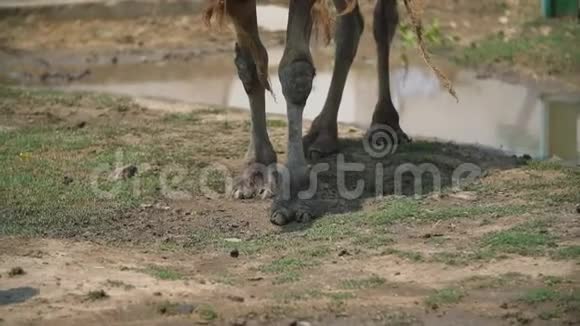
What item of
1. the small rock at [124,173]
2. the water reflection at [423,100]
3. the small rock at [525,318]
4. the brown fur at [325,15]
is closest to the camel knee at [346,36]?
the brown fur at [325,15]

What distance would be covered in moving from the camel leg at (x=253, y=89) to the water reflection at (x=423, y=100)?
2.17 m

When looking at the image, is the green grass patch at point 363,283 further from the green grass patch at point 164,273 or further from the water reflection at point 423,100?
the water reflection at point 423,100

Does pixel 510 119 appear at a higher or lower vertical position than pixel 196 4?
lower

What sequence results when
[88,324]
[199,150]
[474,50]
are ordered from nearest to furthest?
1. [88,324]
2. [199,150]
3. [474,50]

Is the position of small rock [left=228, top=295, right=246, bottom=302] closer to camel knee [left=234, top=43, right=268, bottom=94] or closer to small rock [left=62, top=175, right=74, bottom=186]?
camel knee [left=234, top=43, right=268, bottom=94]

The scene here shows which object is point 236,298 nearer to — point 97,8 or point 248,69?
point 248,69

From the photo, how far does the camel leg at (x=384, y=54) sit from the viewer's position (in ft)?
29.8

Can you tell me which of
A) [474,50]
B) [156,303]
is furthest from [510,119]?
[156,303]

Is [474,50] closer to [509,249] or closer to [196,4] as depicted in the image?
[196,4]

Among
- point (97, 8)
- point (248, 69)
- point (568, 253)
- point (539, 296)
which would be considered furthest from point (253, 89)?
point (97, 8)

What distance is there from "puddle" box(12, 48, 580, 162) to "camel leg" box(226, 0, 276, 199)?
214 centimetres

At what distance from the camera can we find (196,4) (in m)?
14.1

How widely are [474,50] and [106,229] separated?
6361 millimetres

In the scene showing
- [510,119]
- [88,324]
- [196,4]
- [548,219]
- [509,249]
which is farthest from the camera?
[196,4]
